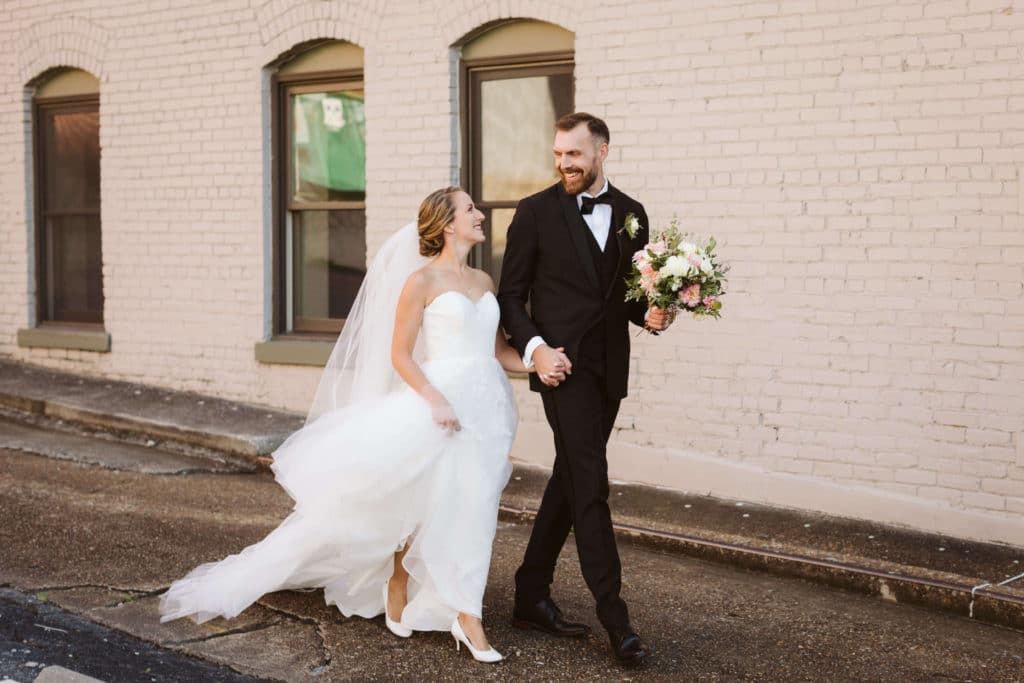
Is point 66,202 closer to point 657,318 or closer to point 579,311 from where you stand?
point 579,311

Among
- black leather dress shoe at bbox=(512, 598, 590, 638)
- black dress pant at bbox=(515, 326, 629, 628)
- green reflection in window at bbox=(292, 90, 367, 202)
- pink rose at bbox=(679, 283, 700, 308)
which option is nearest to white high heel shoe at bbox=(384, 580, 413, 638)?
black leather dress shoe at bbox=(512, 598, 590, 638)

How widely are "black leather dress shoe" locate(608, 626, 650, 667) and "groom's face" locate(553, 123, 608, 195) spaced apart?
1.75 meters

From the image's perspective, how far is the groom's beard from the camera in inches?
202

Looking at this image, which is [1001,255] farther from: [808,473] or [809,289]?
[808,473]

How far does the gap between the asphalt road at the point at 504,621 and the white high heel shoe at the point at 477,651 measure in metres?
0.04

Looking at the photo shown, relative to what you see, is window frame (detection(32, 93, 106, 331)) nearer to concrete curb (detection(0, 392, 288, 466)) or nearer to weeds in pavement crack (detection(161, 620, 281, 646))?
concrete curb (detection(0, 392, 288, 466))

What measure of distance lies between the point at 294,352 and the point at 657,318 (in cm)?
543

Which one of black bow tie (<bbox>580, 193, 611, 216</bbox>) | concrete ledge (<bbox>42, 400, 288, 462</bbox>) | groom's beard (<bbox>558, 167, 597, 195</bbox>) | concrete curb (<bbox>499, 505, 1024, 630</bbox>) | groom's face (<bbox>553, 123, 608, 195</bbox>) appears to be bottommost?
concrete curb (<bbox>499, 505, 1024, 630</bbox>)

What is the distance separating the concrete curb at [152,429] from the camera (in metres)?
9.02

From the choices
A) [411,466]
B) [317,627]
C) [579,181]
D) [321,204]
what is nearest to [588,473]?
[411,466]

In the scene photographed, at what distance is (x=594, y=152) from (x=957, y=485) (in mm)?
3335

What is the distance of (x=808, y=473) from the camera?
25.2 ft

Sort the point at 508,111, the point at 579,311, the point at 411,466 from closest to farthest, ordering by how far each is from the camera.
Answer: the point at 579,311
the point at 411,466
the point at 508,111

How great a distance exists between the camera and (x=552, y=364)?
5066mm
